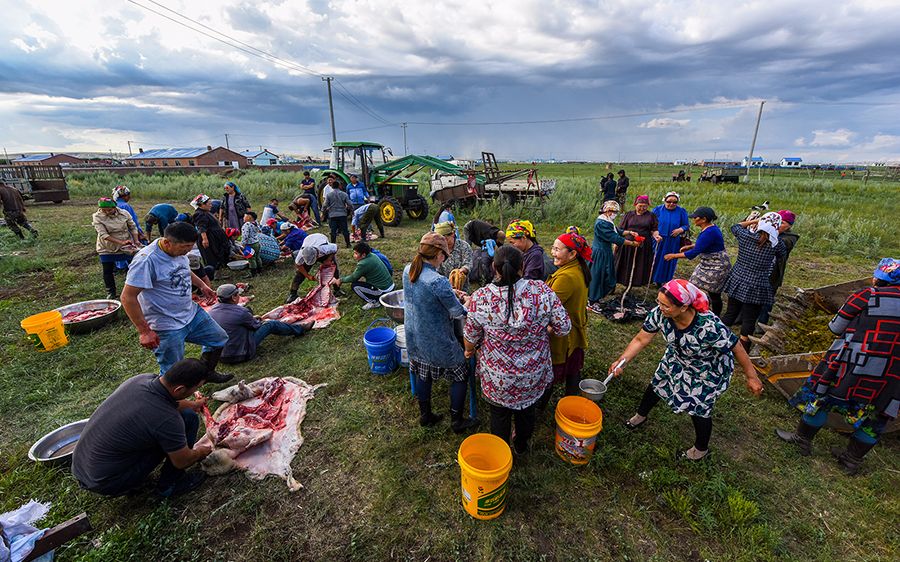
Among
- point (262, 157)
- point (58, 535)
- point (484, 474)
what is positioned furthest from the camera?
point (262, 157)

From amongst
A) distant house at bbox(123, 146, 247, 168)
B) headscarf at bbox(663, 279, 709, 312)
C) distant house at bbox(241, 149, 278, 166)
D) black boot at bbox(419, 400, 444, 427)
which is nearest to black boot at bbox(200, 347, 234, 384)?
black boot at bbox(419, 400, 444, 427)

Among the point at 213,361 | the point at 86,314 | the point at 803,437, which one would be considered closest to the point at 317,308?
the point at 213,361

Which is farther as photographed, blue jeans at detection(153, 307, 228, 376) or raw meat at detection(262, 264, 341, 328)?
→ raw meat at detection(262, 264, 341, 328)

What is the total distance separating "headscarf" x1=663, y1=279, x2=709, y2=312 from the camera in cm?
246

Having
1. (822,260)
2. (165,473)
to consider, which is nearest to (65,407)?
(165,473)

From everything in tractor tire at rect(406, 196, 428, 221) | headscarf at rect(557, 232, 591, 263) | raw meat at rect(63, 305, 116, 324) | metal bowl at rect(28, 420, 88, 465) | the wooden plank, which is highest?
headscarf at rect(557, 232, 591, 263)

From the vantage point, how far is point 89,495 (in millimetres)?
2736

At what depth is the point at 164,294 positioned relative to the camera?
3209 mm

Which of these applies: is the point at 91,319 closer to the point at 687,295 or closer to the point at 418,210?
the point at 687,295

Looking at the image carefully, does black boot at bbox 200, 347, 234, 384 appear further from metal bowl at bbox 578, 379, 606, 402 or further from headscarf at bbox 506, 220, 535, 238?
metal bowl at bbox 578, 379, 606, 402

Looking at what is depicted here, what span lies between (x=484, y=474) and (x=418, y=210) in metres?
11.6

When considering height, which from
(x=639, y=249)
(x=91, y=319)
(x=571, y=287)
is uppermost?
(x=571, y=287)

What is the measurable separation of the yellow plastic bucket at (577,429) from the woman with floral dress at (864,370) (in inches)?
68.7

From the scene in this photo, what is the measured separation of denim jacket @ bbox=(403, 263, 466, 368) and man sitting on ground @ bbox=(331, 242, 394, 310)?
273 centimetres
